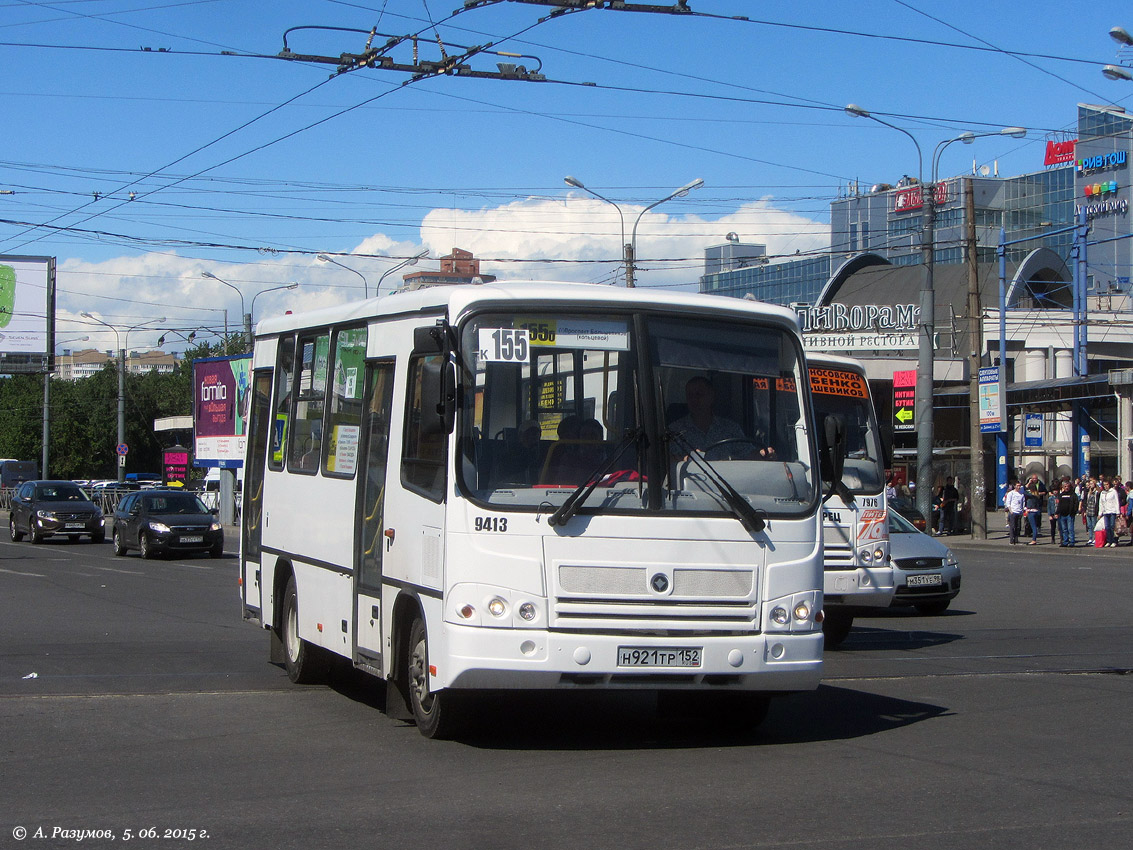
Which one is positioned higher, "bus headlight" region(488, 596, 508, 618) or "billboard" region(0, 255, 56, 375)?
"billboard" region(0, 255, 56, 375)

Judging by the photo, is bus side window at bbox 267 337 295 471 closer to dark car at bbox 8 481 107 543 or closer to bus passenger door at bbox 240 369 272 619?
bus passenger door at bbox 240 369 272 619

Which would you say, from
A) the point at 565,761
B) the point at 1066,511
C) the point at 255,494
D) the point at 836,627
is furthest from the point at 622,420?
the point at 1066,511

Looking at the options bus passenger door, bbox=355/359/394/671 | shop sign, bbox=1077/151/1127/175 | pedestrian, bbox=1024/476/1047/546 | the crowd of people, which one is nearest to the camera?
bus passenger door, bbox=355/359/394/671

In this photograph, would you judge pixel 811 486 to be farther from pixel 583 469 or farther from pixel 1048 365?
pixel 1048 365

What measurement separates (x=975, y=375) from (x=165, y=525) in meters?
21.9

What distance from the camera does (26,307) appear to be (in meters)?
49.0

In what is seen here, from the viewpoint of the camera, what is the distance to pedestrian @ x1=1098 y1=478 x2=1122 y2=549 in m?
34.0

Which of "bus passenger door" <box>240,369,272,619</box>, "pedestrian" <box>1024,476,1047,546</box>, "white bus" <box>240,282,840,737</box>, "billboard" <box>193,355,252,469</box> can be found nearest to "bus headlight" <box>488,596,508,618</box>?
"white bus" <box>240,282,840,737</box>

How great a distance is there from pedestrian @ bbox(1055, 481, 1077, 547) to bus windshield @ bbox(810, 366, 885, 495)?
22.0 m

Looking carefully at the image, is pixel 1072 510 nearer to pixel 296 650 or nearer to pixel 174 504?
pixel 174 504

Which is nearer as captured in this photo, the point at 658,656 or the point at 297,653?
the point at 658,656

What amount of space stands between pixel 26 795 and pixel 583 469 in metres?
3.42

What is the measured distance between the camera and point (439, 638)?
25.4 ft

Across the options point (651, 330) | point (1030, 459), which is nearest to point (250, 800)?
point (651, 330)
